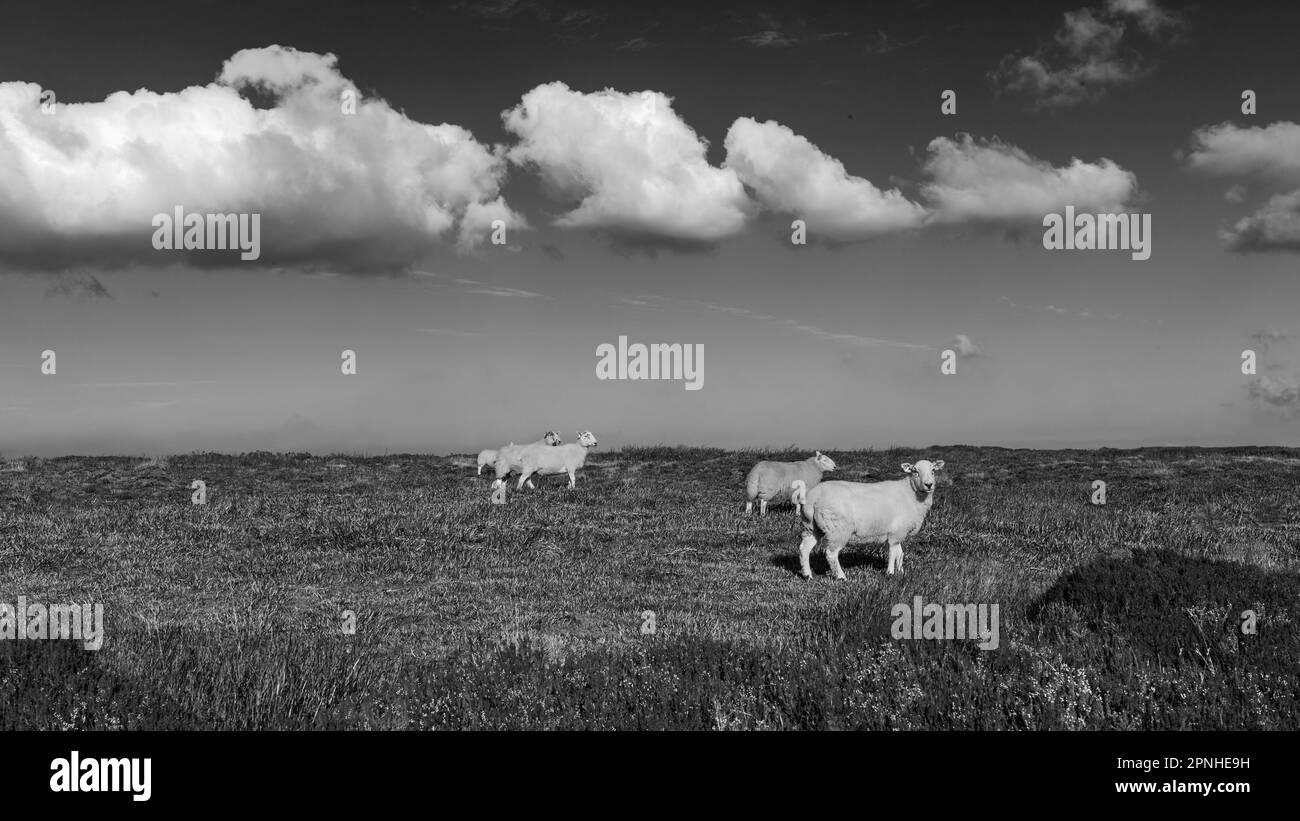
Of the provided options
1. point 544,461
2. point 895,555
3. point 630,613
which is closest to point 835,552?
→ point 895,555

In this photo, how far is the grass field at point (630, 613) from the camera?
6.73 meters

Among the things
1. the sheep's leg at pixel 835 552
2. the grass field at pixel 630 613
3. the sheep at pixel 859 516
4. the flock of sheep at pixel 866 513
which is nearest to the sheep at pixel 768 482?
the grass field at pixel 630 613

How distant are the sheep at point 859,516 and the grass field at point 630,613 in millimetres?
612

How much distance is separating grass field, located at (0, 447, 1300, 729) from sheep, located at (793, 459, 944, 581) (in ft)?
2.01

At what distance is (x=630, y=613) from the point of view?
12.2 meters

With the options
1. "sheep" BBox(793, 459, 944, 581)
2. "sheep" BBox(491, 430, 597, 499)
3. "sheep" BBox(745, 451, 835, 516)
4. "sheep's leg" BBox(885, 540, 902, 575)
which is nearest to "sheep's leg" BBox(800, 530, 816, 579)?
"sheep" BBox(793, 459, 944, 581)

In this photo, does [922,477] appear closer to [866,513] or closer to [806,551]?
[866,513]

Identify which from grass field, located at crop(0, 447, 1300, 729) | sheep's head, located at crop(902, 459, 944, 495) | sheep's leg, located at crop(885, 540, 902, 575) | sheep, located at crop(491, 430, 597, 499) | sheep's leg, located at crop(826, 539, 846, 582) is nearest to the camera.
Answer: grass field, located at crop(0, 447, 1300, 729)

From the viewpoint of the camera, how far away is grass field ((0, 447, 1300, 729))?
673cm

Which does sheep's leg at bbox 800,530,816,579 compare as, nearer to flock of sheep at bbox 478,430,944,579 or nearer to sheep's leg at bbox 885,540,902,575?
flock of sheep at bbox 478,430,944,579

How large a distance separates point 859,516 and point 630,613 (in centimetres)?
435

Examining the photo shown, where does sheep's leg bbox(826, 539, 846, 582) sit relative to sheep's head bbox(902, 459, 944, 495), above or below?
below

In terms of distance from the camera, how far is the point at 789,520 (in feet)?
69.8
